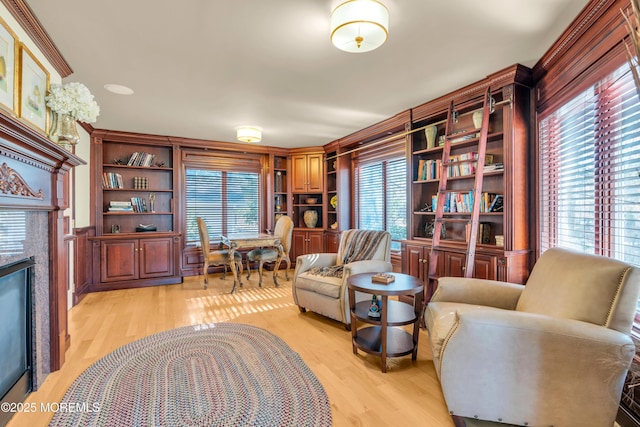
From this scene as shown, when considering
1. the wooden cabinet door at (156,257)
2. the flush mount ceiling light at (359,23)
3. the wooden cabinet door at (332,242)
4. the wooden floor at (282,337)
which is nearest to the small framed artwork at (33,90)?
the wooden floor at (282,337)

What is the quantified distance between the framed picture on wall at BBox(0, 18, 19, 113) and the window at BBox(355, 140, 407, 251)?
383cm

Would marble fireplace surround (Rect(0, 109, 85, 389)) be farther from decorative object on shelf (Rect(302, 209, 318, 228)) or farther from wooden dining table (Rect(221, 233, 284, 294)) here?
decorative object on shelf (Rect(302, 209, 318, 228))

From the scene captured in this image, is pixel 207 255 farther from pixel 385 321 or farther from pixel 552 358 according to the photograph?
pixel 552 358

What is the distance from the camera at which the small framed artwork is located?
1932mm

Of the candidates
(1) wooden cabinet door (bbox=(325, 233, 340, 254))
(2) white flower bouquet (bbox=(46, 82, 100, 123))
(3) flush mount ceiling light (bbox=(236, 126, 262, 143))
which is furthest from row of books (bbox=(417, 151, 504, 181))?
(2) white flower bouquet (bbox=(46, 82, 100, 123))

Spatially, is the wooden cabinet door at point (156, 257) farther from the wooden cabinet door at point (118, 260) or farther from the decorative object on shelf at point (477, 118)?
the decorative object on shelf at point (477, 118)

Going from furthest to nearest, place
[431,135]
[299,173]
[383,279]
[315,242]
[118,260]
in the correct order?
[299,173] → [315,242] → [118,260] → [431,135] → [383,279]

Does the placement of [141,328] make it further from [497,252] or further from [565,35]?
[565,35]

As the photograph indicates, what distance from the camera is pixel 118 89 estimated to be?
118 inches

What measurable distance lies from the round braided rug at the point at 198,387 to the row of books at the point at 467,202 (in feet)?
7.08

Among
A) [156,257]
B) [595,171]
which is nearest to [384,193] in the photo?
[595,171]

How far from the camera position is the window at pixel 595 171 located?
→ 174 cm

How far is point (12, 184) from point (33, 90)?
2.66ft

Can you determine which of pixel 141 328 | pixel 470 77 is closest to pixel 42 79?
pixel 141 328
